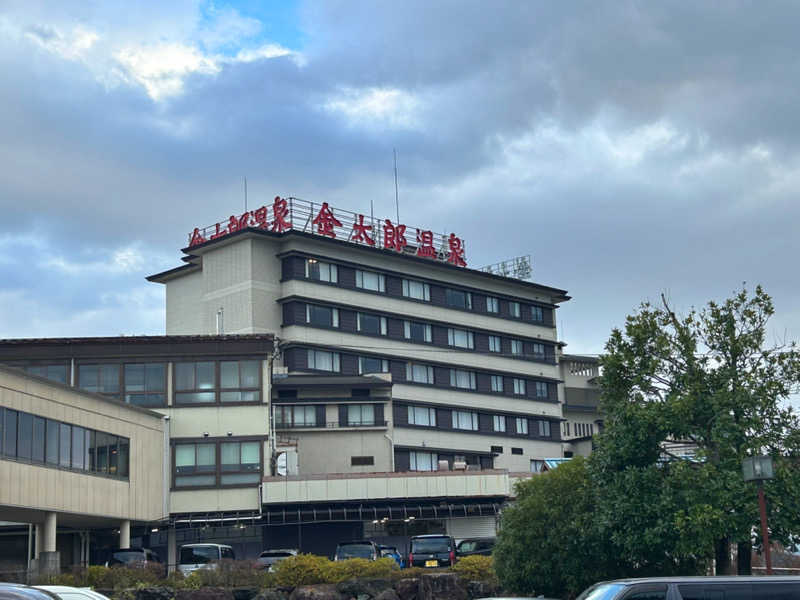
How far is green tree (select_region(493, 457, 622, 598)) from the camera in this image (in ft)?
109

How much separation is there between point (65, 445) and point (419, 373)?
47079mm

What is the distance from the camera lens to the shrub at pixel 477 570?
129ft

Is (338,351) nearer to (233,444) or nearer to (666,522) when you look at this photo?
(233,444)

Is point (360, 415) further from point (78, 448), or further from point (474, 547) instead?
point (78, 448)

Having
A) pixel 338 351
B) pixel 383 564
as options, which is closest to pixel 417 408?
pixel 338 351

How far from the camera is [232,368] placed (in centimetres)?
5497

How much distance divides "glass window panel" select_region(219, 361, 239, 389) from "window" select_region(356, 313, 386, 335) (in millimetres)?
28469

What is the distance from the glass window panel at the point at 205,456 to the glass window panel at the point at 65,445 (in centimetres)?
1249

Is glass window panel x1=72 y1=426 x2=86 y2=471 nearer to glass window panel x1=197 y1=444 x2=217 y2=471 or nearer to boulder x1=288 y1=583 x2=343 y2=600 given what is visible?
boulder x1=288 y1=583 x2=343 y2=600

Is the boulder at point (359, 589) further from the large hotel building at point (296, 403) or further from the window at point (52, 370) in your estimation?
the window at point (52, 370)

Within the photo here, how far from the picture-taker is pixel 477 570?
129 feet

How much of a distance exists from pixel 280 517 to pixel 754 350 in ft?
102

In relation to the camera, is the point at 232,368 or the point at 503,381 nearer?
the point at 232,368

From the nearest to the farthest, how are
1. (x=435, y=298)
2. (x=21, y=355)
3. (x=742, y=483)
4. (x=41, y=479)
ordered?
1. (x=742, y=483)
2. (x=41, y=479)
3. (x=21, y=355)
4. (x=435, y=298)
